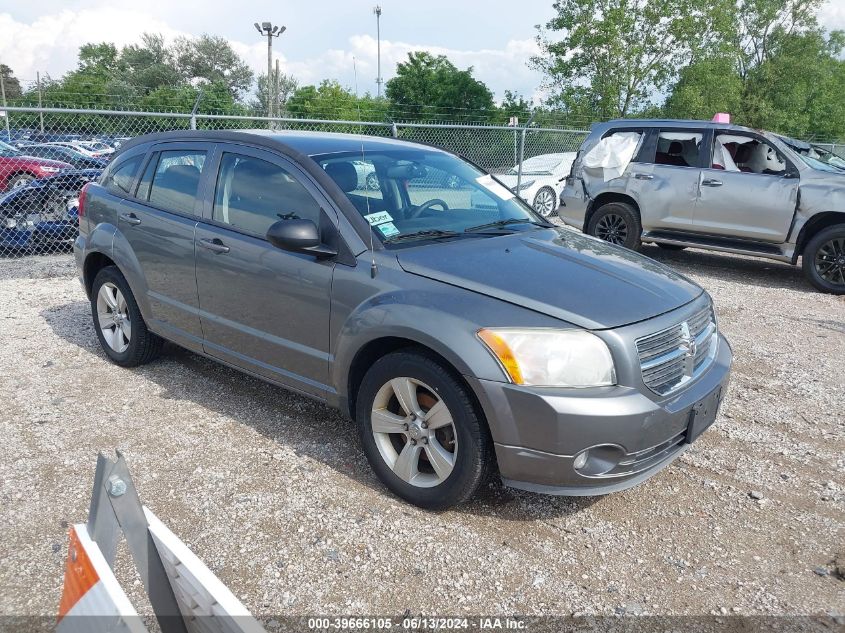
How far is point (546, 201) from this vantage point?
12.8 metres

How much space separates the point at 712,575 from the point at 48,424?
12.1ft

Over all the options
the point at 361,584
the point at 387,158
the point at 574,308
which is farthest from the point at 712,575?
the point at 387,158

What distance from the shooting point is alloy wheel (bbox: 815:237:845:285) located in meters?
7.44

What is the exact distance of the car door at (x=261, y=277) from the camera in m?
3.40

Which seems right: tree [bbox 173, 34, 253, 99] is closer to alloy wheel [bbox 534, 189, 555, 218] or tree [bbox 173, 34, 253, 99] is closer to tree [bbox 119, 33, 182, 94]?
tree [bbox 119, 33, 182, 94]

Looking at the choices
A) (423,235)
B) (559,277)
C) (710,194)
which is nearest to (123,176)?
(423,235)

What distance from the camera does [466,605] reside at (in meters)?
2.51

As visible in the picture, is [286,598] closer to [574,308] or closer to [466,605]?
[466,605]

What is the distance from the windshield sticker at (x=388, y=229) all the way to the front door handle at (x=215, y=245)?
39.1 inches

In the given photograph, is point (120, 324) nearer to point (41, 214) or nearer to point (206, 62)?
point (41, 214)

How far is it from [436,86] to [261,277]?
38624 mm

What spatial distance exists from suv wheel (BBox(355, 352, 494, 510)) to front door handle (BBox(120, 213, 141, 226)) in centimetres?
223

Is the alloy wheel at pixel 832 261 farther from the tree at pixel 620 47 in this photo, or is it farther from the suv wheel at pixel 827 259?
the tree at pixel 620 47

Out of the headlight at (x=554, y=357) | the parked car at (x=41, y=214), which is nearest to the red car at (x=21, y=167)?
the parked car at (x=41, y=214)
